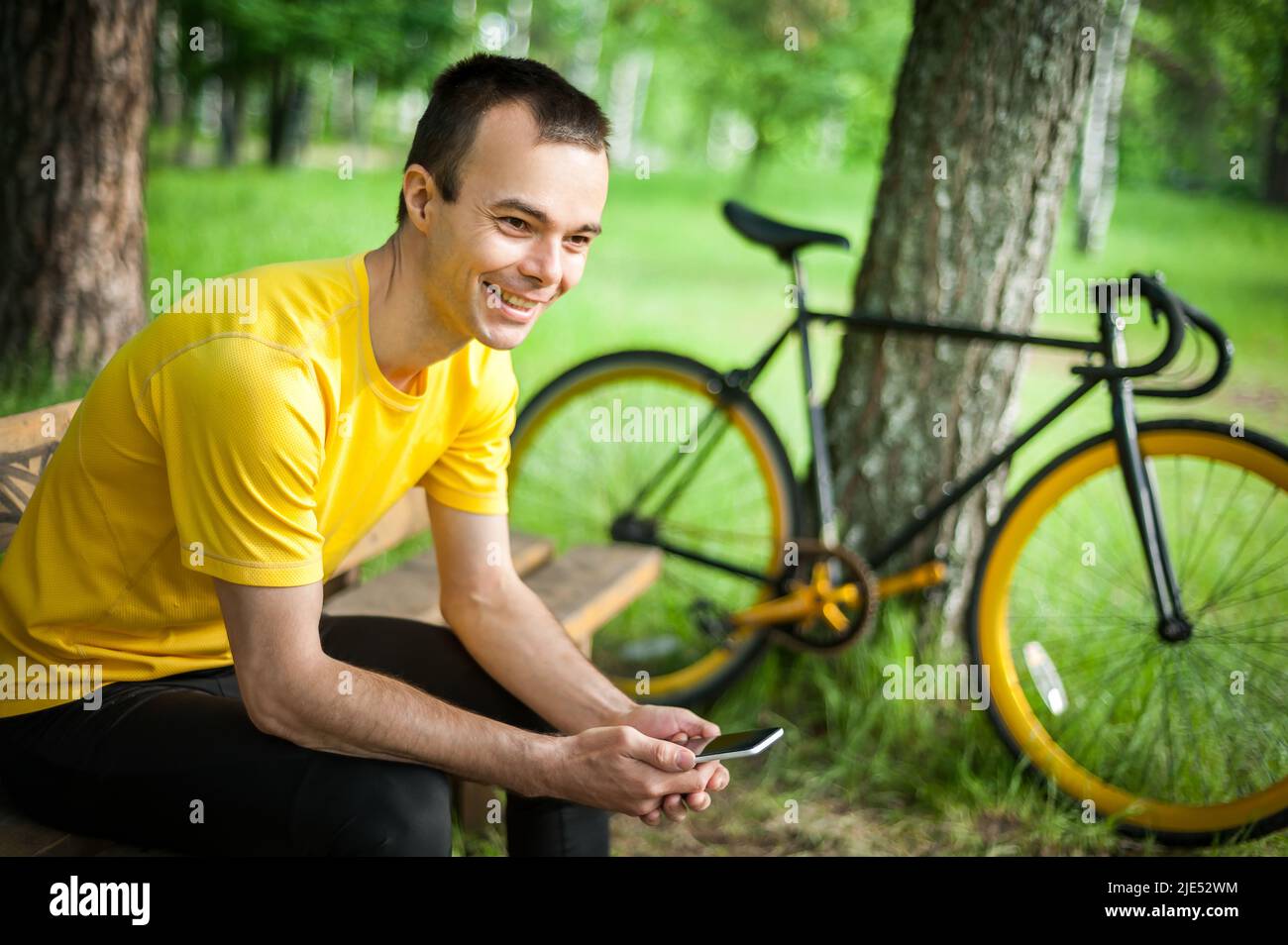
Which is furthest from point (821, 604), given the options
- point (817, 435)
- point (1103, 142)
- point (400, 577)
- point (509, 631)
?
point (1103, 142)

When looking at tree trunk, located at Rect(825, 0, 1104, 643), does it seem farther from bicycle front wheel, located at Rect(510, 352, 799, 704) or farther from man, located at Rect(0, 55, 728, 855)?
man, located at Rect(0, 55, 728, 855)

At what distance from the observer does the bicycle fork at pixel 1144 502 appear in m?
2.31

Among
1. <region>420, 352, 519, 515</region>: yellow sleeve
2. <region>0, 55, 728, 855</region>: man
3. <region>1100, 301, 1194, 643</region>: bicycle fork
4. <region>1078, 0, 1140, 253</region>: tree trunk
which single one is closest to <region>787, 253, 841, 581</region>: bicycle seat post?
<region>1100, 301, 1194, 643</region>: bicycle fork

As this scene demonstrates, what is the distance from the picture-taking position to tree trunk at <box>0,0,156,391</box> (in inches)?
122

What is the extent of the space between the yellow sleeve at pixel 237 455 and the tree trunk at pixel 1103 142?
6294 millimetres

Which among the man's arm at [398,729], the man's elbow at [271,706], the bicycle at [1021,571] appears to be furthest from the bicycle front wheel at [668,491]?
the man's elbow at [271,706]

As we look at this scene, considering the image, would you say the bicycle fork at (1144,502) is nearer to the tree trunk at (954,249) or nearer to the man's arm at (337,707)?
the tree trunk at (954,249)

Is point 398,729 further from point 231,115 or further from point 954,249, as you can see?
point 231,115

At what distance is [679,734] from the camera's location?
1652 millimetres

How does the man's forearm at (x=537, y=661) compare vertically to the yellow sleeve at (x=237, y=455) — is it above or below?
below

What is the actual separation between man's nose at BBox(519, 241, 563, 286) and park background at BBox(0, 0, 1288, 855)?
1.27 metres

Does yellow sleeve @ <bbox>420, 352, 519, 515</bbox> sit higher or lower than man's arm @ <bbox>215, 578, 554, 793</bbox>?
higher
